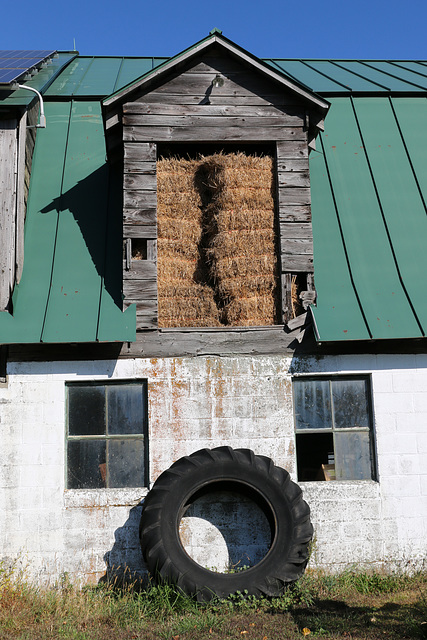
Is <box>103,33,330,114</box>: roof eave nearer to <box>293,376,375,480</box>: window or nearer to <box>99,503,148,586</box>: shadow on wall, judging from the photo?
<box>293,376,375,480</box>: window

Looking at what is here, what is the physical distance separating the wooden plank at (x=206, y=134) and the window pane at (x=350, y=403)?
3.53 meters

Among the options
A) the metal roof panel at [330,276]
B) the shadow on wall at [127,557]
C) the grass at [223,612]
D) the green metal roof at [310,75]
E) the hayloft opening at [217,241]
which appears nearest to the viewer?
the grass at [223,612]

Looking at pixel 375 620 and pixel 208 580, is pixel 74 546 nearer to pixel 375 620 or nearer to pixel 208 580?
pixel 208 580

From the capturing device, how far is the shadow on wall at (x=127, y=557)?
8203 mm

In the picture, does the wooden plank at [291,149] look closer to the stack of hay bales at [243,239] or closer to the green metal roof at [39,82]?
the stack of hay bales at [243,239]

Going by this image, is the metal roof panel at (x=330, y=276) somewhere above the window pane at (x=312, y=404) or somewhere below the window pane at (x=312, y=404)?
above

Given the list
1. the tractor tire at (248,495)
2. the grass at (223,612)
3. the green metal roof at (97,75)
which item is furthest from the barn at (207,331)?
the green metal roof at (97,75)

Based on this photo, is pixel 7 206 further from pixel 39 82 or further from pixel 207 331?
pixel 39 82

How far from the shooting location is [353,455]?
8.77 m

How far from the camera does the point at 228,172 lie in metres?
9.53

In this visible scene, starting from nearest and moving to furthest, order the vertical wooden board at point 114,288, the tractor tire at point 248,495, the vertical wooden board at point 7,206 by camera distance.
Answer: the tractor tire at point 248,495 < the vertical wooden board at point 114,288 < the vertical wooden board at point 7,206

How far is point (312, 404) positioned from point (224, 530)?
193cm

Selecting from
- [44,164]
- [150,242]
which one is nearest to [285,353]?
[150,242]

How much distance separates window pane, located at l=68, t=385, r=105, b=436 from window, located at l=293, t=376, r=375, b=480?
251cm
